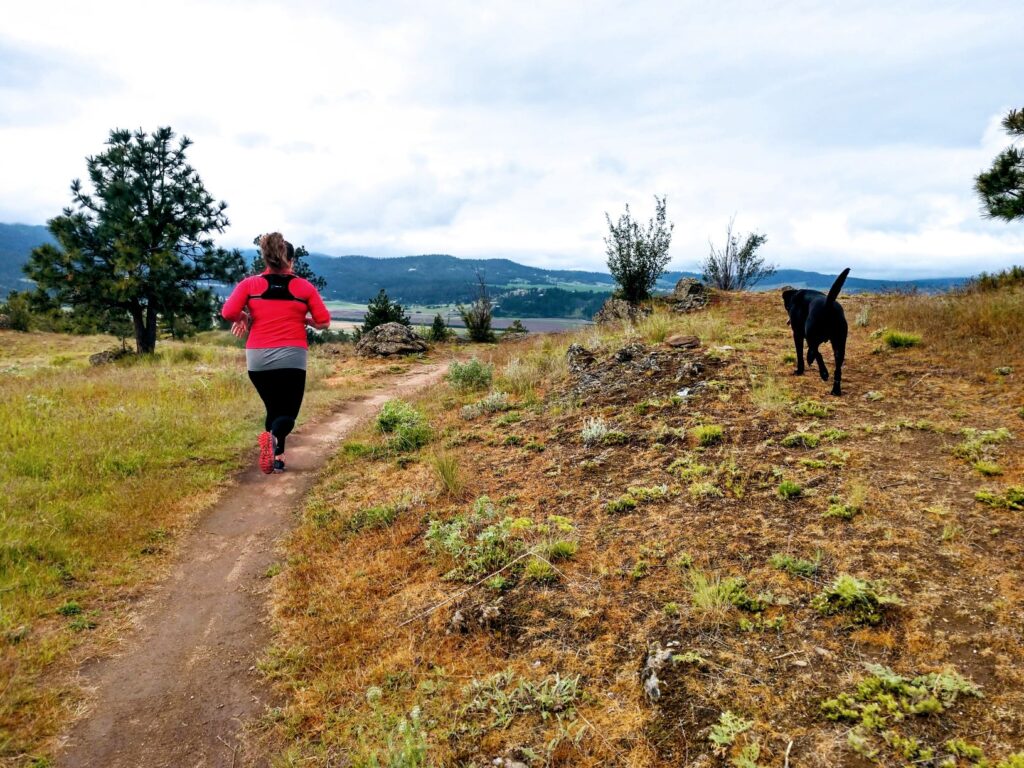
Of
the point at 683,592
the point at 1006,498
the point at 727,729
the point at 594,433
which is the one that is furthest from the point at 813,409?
the point at 727,729

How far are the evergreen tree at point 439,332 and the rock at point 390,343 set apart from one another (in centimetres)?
338

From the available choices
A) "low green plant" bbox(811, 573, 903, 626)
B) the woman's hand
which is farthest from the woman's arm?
"low green plant" bbox(811, 573, 903, 626)

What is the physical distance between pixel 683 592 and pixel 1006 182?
1255cm

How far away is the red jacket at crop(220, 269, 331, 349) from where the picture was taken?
20.2 ft

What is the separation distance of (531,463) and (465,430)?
6.86 feet

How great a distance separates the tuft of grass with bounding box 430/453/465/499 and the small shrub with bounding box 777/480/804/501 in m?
3.08

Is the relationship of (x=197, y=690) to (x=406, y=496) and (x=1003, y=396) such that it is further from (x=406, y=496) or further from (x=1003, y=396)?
(x=1003, y=396)

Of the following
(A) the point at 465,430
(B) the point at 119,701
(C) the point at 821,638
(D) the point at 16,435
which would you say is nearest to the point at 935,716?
(C) the point at 821,638

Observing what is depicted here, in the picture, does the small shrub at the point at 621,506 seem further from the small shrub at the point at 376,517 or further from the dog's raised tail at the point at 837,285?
the dog's raised tail at the point at 837,285

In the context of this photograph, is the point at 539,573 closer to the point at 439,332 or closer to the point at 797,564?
the point at 797,564

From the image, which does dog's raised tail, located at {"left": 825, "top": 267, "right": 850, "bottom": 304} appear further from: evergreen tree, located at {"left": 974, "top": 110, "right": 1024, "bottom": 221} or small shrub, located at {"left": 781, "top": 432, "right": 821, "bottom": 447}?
evergreen tree, located at {"left": 974, "top": 110, "right": 1024, "bottom": 221}

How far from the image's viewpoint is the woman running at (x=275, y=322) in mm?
6145

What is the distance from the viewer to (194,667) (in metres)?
3.50

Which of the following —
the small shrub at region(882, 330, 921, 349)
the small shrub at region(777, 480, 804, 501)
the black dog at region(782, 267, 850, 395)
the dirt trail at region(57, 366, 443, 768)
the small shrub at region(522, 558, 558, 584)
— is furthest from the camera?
the small shrub at region(882, 330, 921, 349)
